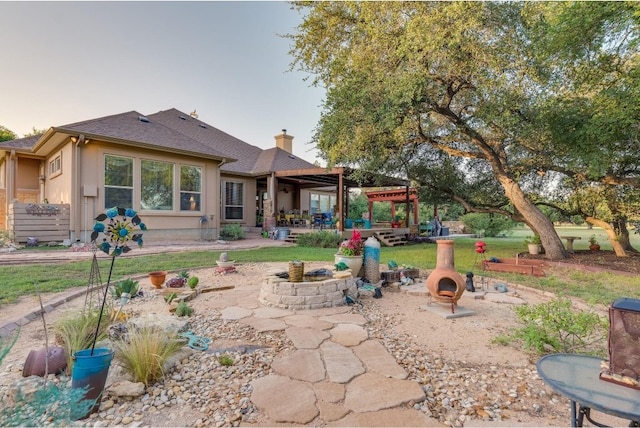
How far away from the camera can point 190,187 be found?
12.7 meters

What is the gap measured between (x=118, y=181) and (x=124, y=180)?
7.3 inches

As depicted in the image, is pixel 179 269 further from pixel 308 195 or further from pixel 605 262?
pixel 308 195

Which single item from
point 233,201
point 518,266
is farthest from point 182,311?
point 233,201

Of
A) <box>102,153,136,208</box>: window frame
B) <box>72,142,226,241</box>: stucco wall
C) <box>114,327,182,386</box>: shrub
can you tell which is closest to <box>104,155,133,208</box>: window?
<box>102,153,136,208</box>: window frame

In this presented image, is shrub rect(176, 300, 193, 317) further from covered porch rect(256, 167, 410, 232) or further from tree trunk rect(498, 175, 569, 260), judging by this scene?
tree trunk rect(498, 175, 569, 260)

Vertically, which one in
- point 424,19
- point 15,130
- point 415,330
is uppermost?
point 15,130

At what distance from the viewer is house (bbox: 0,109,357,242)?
992 centimetres

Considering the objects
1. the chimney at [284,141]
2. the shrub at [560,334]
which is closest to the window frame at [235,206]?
the chimney at [284,141]

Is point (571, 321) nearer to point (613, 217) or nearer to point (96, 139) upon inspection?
point (613, 217)

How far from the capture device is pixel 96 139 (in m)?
9.95

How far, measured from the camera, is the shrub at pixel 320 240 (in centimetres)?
1241

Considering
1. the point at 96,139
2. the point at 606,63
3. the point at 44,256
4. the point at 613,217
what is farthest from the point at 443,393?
the point at 96,139

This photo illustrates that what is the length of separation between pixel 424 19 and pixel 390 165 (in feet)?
21.1

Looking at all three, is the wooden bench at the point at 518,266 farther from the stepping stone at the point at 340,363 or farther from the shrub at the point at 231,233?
the shrub at the point at 231,233
